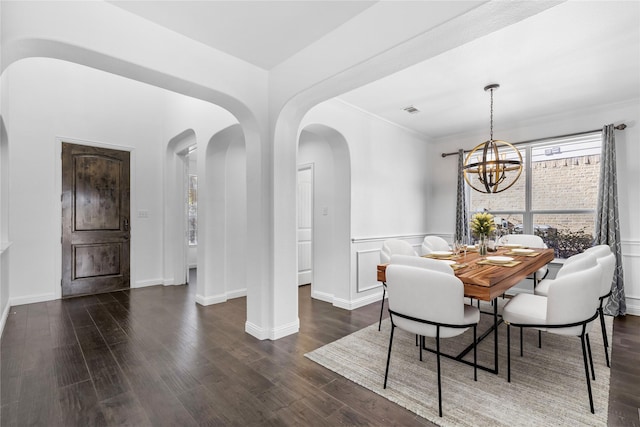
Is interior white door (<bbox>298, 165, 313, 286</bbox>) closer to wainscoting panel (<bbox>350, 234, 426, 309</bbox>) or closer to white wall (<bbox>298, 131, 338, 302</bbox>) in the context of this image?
white wall (<bbox>298, 131, 338, 302</bbox>)

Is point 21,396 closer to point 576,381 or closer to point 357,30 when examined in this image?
point 357,30

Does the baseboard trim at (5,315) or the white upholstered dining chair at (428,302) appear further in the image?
the baseboard trim at (5,315)

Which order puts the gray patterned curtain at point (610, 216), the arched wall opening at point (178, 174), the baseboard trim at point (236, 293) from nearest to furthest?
the arched wall opening at point (178, 174) → the gray patterned curtain at point (610, 216) → the baseboard trim at point (236, 293)

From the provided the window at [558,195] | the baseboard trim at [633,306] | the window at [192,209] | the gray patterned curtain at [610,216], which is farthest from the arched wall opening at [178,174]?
the baseboard trim at [633,306]

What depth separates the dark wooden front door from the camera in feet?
15.4

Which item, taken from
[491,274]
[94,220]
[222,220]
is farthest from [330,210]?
[94,220]

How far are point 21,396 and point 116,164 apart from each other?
3.89 m

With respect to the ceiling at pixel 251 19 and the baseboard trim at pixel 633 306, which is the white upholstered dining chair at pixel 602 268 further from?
the ceiling at pixel 251 19

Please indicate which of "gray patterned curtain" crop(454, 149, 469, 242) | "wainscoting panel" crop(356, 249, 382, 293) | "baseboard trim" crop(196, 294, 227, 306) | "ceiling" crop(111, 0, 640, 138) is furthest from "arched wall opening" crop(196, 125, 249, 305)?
"gray patterned curtain" crop(454, 149, 469, 242)

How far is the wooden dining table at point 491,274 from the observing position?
81.8 inches

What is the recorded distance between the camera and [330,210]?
445 cm

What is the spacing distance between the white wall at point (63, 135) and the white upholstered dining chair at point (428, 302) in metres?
2.77

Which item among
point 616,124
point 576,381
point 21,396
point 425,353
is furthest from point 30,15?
point 616,124

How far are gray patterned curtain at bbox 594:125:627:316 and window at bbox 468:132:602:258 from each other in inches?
11.3
